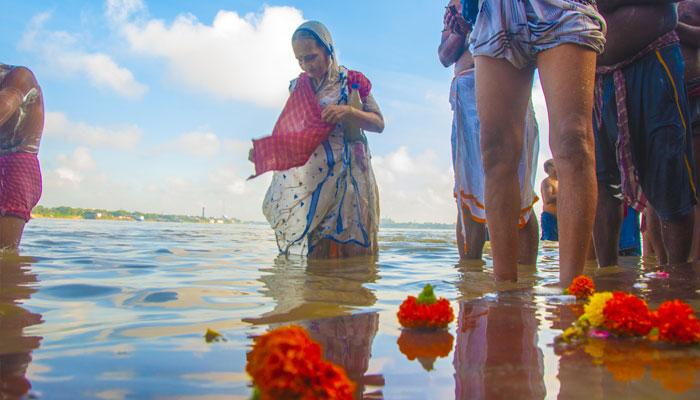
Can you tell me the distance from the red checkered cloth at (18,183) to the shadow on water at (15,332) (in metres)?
1.48

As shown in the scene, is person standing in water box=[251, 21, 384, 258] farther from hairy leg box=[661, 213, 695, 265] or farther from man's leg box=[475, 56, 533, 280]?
hairy leg box=[661, 213, 695, 265]

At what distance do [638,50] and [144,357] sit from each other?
331 cm

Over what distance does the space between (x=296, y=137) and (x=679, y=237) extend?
287 centimetres

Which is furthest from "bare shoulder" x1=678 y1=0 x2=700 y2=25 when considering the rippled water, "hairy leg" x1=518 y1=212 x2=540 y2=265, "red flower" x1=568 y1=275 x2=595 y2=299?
"red flower" x1=568 y1=275 x2=595 y2=299

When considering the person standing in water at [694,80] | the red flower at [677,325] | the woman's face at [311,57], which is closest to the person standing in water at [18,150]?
the woman's face at [311,57]

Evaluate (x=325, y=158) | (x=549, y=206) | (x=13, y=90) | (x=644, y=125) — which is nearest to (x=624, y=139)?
(x=644, y=125)

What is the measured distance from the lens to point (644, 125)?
3.33 m

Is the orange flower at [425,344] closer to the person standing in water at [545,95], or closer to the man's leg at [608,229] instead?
A: the person standing in water at [545,95]

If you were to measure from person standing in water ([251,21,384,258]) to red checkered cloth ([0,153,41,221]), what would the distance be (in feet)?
6.33

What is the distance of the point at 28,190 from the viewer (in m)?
4.56

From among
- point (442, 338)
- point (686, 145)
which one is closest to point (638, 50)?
point (686, 145)

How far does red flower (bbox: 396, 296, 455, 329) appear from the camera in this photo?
4.59ft

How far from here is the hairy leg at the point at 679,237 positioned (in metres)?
3.37

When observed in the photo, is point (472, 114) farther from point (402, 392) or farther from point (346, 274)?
point (402, 392)
